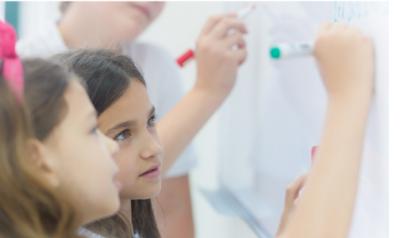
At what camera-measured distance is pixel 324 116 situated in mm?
645

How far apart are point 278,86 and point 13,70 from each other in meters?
0.46

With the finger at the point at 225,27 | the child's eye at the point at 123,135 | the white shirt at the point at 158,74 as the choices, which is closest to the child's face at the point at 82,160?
the child's eye at the point at 123,135

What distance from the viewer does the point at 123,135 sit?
0.57 meters

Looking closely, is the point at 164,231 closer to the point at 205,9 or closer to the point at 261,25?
the point at 261,25

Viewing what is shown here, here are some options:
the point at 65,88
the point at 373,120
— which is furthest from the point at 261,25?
the point at 65,88

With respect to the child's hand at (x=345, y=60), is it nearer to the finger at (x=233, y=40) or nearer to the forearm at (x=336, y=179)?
the forearm at (x=336, y=179)

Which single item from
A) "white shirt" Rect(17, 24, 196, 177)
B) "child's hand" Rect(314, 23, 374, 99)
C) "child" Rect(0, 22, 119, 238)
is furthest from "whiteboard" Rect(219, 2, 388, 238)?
"child" Rect(0, 22, 119, 238)

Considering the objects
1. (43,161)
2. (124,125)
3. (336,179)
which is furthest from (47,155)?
(336,179)

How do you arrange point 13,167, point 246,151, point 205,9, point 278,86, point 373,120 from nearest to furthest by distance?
1. point 13,167
2. point 373,120
3. point 278,86
4. point 246,151
5. point 205,9

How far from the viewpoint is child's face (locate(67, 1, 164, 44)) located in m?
0.82

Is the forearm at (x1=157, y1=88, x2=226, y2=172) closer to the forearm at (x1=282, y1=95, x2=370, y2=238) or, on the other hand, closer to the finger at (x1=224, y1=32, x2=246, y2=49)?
the finger at (x1=224, y1=32, x2=246, y2=49)

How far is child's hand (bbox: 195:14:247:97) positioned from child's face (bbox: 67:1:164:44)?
10 centimetres

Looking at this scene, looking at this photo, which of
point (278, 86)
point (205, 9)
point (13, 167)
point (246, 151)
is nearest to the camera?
point (13, 167)

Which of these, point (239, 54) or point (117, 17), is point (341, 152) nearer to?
point (239, 54)
